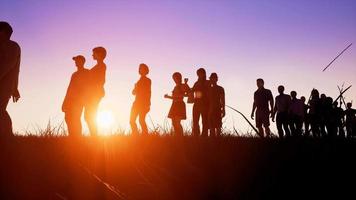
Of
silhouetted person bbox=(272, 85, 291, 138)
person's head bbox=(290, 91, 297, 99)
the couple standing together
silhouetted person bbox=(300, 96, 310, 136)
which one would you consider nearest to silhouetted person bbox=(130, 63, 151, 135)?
the couple standing together

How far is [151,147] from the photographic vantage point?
8188 mm

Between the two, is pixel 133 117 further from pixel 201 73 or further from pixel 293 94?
pixel 293 94

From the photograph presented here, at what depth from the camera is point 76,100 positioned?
357 inches

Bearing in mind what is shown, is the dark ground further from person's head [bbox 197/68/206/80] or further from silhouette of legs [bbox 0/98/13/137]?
person's head [bbox 197/68/206/80]

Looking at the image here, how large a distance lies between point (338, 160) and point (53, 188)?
159 inches

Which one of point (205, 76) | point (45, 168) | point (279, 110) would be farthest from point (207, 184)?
point (279, 110)

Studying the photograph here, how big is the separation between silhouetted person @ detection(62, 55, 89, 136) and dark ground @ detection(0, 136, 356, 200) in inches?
16.1

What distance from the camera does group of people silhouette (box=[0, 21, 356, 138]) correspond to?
18.4 ft

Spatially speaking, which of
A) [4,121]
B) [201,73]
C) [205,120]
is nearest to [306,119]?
[4,121]

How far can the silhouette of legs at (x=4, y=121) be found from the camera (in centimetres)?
541

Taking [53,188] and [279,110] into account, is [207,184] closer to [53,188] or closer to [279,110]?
[53,188]

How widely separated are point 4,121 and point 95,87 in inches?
150

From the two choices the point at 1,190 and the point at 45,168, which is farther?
the point at 45,168

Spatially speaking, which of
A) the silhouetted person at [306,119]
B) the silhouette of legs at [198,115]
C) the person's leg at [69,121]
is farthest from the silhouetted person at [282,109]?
the person's leg at [69,121]
